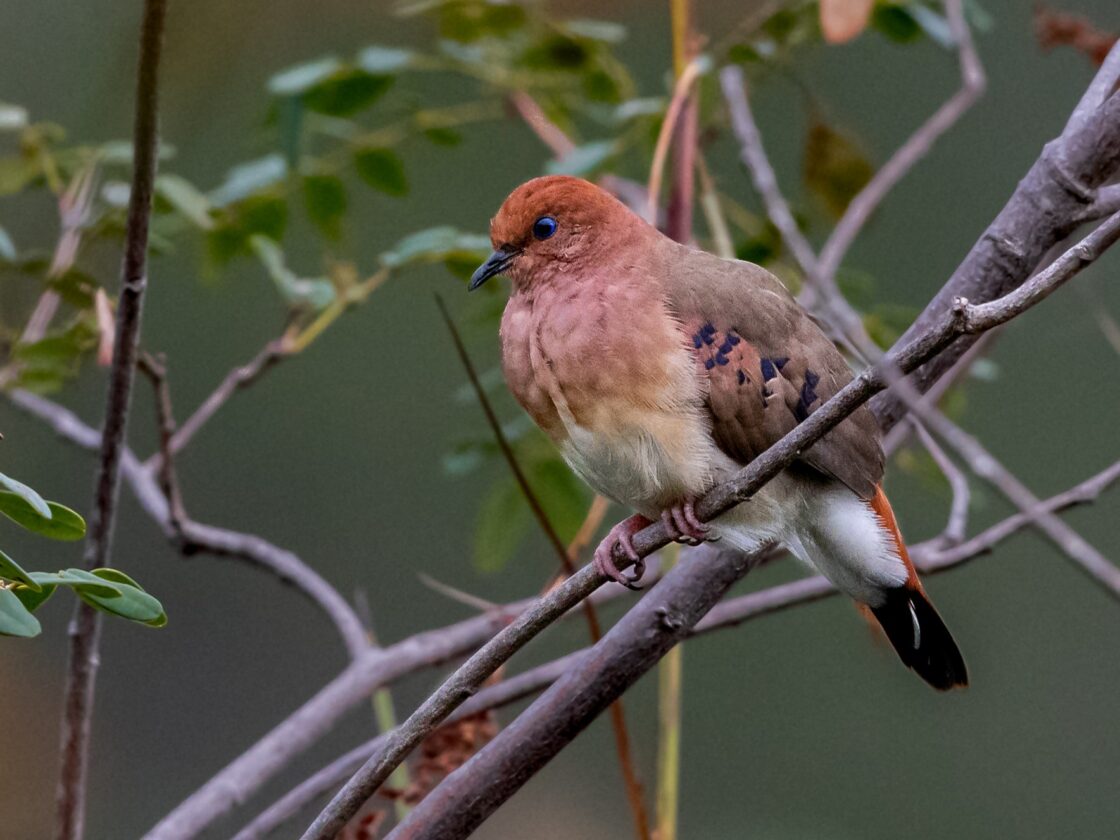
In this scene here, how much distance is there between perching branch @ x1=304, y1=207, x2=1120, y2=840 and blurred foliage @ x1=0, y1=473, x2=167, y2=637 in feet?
1.05

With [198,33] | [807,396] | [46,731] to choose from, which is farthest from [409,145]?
[46,731]

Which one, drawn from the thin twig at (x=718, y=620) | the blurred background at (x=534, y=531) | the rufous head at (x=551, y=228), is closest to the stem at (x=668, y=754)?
the thin twig at (x=718, y=620)

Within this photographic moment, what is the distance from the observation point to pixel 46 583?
1.30 meters

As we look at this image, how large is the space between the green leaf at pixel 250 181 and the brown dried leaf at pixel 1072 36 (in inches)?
57.5

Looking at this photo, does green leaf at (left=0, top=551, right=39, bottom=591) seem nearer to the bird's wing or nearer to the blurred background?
the bird's wing

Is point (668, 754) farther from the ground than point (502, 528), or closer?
closer

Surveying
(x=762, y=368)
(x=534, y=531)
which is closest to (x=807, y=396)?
(x=762, y=368)

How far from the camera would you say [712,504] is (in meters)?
1.76

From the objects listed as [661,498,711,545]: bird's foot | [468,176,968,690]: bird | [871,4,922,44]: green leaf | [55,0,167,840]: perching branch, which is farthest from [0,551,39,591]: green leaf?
[871,4,922,44]: green leaf

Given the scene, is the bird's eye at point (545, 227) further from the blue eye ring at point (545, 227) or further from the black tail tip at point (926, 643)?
the black tail tip at point (926, 643)

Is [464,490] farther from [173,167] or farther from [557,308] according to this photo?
[557,308]

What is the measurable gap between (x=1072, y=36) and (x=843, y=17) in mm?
812

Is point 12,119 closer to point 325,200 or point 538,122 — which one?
point 325,200

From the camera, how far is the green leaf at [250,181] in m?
2.67
